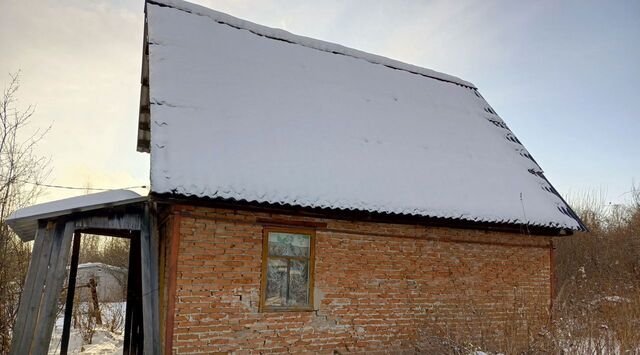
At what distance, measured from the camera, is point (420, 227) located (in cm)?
820

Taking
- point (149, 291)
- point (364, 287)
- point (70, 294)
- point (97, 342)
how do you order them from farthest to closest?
point (97, 342) → point (70, 294) → point (364, 287) → point (149, 291)

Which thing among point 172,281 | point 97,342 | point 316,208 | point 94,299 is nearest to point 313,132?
point 316,208

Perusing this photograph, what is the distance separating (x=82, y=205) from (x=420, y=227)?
5245mm

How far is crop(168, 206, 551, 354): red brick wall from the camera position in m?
6.29

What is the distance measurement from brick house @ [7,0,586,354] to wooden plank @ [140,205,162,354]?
0.15 feet

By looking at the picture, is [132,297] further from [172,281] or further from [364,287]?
[364,287]

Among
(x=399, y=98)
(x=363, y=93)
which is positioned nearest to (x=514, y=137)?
(x=399, y=98)

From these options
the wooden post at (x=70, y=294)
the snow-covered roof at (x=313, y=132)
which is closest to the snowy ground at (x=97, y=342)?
the wooden post at (x=70, y=294)

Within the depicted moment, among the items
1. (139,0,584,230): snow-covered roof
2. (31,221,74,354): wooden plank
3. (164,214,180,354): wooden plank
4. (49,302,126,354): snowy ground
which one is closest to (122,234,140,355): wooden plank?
(49,302,126,354): snowy ground

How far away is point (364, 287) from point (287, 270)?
4.42 feet

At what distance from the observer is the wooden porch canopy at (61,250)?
19.6ft

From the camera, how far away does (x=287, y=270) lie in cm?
695

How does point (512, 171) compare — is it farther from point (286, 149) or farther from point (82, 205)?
point (82, 205)

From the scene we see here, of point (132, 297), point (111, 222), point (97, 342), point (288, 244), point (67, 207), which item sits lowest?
point (97, 342)
